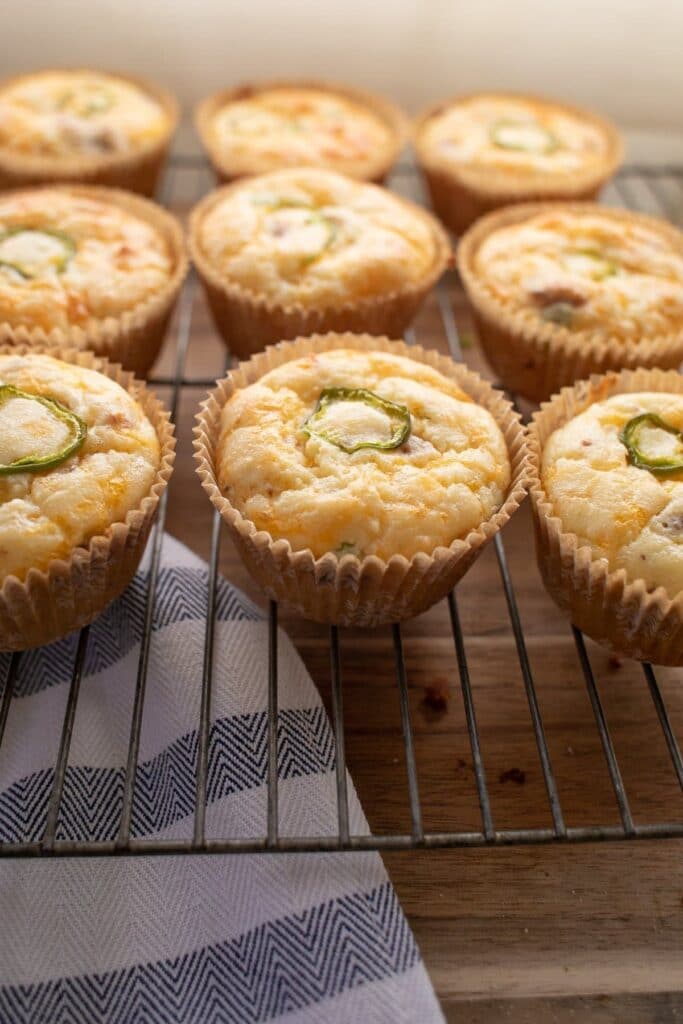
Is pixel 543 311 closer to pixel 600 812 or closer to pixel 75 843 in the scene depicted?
pixel 600 812

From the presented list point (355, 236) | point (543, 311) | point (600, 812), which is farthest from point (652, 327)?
point (600, 812)

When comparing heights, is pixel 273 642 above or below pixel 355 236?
below

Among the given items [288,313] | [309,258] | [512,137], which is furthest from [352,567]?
[512,137]

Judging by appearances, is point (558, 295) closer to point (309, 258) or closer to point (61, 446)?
point (309, 258)

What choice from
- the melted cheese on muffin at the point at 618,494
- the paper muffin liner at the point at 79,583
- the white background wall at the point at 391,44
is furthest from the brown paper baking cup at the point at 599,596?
the white background wall at the point at 391,44

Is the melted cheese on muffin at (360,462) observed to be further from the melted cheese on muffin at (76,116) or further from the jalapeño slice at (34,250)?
the melted cheese on muffin at (76,116)
